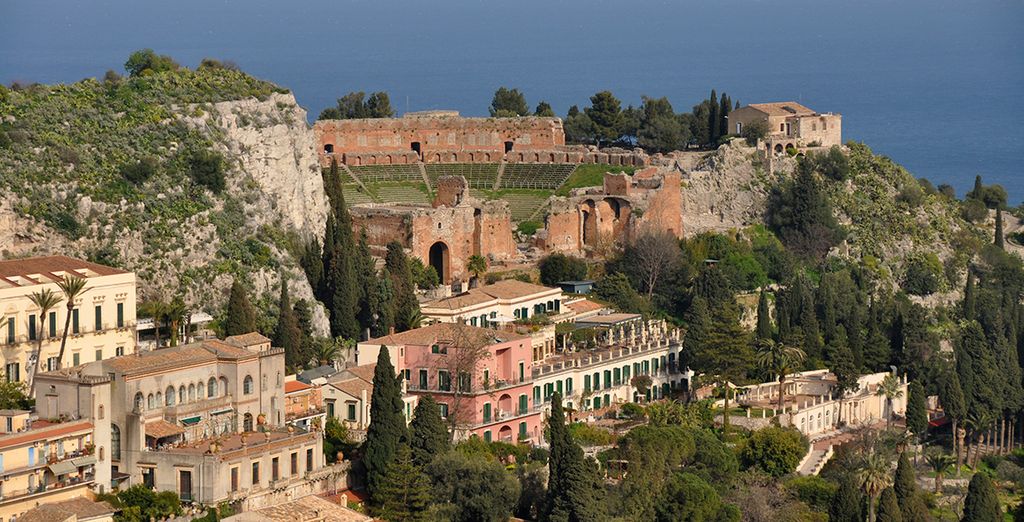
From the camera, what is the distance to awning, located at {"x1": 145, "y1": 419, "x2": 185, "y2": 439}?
59688 millimetres

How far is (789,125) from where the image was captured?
103938 millimetres

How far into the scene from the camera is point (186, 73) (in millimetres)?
84875

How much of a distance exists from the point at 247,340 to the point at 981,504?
847 inches

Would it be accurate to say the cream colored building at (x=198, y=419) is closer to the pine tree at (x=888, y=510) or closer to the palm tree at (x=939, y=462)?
the pine tree at (x=888, y=510)

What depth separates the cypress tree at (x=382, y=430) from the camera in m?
62.2

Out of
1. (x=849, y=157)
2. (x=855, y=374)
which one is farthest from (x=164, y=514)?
(x=849, y=157)

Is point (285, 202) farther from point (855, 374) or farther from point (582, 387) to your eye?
point (855, 374)

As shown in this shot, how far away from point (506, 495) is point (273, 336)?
40.1ft

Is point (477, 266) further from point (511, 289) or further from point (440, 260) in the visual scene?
point (511, 289)

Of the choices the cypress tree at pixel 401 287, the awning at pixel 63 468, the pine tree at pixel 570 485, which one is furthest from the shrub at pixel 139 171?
the awning at pixel 63 468

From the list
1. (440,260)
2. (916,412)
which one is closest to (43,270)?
(440,260)

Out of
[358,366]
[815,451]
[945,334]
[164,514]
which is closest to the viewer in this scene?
[164,514]

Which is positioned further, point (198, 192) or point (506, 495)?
point (198, 192)

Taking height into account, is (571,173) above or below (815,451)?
above
